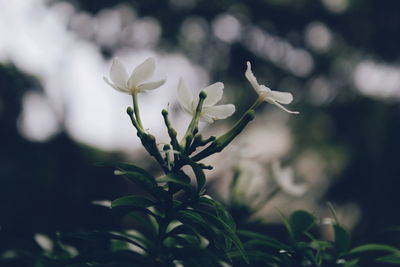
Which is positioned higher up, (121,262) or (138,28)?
(138,28)

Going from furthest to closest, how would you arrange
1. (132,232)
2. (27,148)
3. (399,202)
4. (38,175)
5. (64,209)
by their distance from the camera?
(27,148)
(38,175)
(399,202)
(64,209)
(132,232)

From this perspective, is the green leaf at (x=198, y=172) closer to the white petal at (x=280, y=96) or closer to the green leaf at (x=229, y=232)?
the green leaf at (x=229, y=232)

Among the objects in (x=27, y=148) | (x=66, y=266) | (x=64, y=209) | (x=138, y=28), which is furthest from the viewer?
(x=27, y=148)

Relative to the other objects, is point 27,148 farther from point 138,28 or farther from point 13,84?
point 138,28

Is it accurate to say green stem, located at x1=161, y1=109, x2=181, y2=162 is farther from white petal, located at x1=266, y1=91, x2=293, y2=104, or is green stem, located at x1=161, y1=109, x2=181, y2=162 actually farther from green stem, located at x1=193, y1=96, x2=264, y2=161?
white petal, located at x1=266, y1=91, x2=293, y2=104

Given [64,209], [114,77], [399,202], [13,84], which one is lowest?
[399,202]

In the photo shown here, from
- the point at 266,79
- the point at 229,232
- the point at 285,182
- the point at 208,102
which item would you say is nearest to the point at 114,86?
the point at 208,102

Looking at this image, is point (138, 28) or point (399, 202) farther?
point (138, 28)

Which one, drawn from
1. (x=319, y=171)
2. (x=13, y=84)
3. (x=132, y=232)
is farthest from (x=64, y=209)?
(x=132, y=232)
